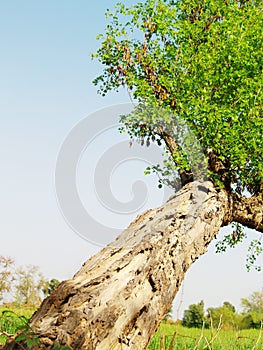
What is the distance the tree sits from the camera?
291 inches

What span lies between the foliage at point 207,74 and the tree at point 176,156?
0.03 metres

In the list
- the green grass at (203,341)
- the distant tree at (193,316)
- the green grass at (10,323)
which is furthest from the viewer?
→ the distant tree at (193,316)

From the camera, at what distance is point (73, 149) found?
9867mm

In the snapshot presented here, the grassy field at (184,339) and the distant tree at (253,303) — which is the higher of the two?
the distant tree at (253,303)

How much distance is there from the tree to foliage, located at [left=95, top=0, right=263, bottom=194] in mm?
31

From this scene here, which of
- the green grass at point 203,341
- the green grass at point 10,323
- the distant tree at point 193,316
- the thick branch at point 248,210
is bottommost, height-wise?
the green grass at point 10,323

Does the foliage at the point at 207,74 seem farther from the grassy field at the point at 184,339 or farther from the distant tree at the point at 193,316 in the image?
the distant tree at the point at 193,316

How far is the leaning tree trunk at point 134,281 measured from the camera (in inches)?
267

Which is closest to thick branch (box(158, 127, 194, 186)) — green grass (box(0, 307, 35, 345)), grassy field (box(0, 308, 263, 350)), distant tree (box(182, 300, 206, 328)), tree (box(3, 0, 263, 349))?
tree (box(3, 0, 263, 349))

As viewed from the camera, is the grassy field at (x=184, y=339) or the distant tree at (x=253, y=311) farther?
the distant tree at (x=253, y=311)

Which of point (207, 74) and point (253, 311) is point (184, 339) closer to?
point (207, 74)

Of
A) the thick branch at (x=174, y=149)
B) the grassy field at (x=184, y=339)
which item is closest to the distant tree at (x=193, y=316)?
the grassy field at (x=184, y=339)

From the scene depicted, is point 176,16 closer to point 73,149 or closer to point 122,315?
point 73,149

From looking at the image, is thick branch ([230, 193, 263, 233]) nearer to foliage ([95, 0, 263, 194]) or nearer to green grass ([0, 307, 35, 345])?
foliage ([95, 0, 263, 194])
